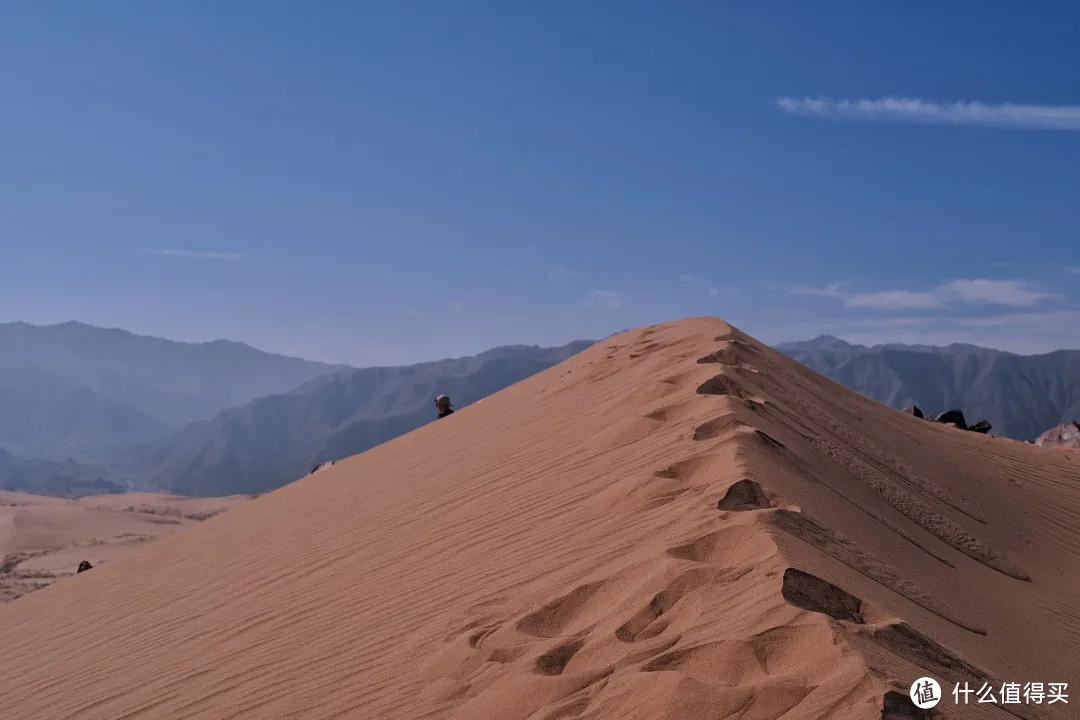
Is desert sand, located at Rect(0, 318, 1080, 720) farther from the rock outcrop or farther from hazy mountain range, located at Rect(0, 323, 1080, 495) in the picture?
hazy mountain range, located at Rect(0, 323, 1080, 495)

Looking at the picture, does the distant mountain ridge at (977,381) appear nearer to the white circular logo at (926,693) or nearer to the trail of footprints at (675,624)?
the trail of footprints at (675,624)

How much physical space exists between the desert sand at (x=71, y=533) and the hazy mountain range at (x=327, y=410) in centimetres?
3434

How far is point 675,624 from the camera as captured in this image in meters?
3.45

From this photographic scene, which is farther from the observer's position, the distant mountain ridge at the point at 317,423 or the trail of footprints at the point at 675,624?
the distant mountain ridge at the point at 317,423

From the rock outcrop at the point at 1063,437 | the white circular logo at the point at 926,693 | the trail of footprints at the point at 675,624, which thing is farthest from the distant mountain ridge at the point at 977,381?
the white circular logo at the point at 926,693

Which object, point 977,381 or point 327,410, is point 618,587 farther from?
point 327,410

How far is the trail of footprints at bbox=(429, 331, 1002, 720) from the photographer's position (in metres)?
3.17

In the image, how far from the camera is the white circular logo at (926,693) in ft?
9.09

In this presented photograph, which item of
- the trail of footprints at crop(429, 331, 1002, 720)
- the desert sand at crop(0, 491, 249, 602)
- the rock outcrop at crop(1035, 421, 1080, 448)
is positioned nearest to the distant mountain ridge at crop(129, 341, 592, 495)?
the desert sand at crop(0, 491, 249, 602)

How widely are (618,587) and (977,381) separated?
67696 millimetres

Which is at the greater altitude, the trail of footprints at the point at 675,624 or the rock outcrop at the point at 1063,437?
the trail of footprints at the point at 675,624

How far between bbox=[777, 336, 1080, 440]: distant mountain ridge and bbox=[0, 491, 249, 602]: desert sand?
142 feet

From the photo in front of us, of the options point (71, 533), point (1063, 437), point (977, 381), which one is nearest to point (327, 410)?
point (977, 381)

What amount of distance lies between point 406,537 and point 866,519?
3070 mm
